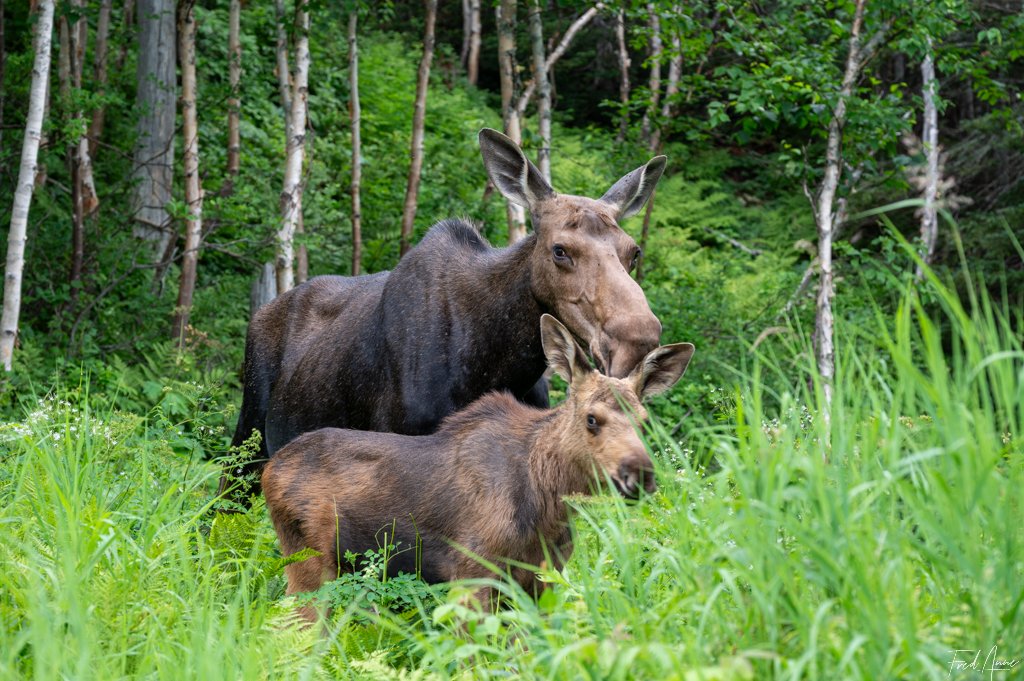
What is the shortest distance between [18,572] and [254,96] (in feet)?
52.8

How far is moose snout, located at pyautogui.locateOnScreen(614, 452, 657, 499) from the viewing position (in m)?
4.81

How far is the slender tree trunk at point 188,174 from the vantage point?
41.3ft

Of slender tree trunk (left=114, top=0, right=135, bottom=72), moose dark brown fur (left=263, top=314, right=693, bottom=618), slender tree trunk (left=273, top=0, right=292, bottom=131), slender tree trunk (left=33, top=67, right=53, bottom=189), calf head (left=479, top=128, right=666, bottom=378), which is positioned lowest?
moose dark brown fur (left=263, top=314, right=693, bottom=618)

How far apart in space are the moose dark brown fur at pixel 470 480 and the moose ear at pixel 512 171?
53.9 inches

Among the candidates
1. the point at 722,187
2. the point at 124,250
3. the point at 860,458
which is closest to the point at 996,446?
the point at 860,458

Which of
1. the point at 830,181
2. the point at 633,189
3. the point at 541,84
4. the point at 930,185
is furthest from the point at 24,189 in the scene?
the point at 930,185

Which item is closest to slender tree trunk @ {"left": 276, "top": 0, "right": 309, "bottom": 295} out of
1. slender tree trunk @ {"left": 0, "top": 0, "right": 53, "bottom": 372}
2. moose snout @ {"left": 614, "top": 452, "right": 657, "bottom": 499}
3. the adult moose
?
slender tree trunk @ {"left": 0, "top": 0, "right": 53, "bottom": 372}

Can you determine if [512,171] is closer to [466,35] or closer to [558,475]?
[558,475]

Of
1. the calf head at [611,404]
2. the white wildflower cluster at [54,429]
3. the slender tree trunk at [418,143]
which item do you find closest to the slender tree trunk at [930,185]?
the slender tree trunk at [418,143]

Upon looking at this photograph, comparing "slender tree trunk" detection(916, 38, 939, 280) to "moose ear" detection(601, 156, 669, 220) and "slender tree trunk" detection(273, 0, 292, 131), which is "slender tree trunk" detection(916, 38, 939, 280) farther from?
"slender tree trunk" detection(273, 0, 292, 131)

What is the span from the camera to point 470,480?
555cm

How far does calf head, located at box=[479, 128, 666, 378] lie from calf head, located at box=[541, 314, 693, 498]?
0.15m

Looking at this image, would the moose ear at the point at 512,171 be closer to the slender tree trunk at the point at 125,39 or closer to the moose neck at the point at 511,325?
the moose neck at the point at 511,325

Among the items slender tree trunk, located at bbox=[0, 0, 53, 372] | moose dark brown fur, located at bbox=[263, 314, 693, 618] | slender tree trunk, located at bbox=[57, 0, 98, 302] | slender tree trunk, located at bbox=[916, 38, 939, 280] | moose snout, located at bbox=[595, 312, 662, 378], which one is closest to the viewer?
moose dark brown fur, located at bbox=[263, 314, 693, 618]
